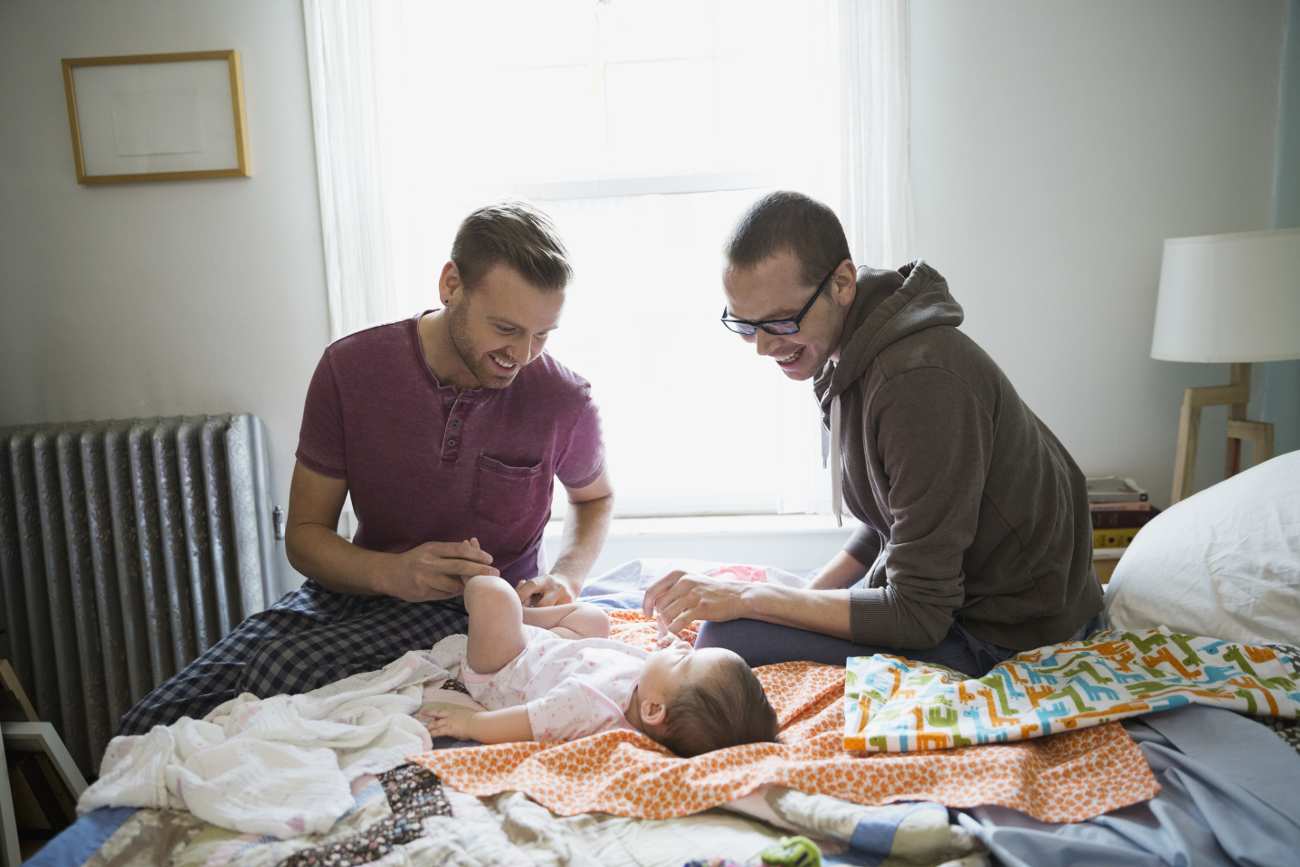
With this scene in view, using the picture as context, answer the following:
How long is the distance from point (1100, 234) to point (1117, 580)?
136cm

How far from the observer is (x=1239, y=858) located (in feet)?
3.27

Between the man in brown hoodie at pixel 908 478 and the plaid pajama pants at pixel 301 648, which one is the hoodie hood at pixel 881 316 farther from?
the plaid pajama pants at pixel 301 648

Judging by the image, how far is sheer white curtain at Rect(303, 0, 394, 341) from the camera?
267 centimetres

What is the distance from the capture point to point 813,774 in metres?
1.14

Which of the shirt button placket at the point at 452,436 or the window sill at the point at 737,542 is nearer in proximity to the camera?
the shirt button placket at the point at 452,436

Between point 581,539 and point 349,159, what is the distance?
153cm

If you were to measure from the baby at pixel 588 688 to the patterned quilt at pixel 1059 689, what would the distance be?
0.19 m

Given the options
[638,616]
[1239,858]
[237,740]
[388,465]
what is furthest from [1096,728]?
[388,465]

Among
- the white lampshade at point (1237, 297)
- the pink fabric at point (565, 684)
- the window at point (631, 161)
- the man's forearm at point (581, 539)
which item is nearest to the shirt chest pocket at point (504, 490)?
the man's forearm at point (581, 539)

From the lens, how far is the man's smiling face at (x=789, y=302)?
1.55m

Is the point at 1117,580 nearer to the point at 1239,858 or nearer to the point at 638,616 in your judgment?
the point at 1239,858

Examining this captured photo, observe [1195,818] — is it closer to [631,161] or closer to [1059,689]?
[1059,689]

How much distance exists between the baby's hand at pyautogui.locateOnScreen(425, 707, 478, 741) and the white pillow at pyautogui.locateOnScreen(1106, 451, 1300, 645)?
126 centimetres

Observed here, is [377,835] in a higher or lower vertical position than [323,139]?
lower
